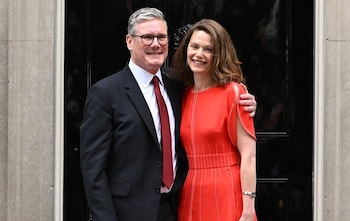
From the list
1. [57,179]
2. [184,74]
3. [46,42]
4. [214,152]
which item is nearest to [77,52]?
[46,42]

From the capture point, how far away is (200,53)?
3611 millimetres

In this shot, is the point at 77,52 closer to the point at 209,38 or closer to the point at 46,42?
the point at 46,42

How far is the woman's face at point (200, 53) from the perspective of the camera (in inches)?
142

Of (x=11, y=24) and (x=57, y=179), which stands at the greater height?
(x=11, y=24)

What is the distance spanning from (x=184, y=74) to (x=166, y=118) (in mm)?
328

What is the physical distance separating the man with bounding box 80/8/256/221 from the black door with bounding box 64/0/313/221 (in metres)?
1.52

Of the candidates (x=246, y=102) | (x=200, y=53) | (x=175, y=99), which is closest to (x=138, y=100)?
(x=175, y=99)

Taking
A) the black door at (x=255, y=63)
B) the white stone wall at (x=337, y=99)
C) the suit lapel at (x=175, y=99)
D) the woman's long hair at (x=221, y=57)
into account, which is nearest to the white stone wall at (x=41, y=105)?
the white stone wall at (x=337, y=99)

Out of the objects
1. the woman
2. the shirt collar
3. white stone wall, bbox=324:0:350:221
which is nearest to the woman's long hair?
the woman

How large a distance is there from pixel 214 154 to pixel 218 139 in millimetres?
84

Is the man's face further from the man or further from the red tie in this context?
the red tie

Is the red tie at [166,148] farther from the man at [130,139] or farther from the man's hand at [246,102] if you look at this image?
the man's hand at [246,102]

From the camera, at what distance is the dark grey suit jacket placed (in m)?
3.49

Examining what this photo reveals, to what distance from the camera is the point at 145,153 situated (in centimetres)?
354
